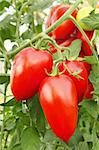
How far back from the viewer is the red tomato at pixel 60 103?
0.81 metres

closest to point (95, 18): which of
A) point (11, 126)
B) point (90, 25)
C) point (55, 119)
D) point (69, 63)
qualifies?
point (90, 25)

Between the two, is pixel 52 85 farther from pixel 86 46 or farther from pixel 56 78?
pixel 86 46

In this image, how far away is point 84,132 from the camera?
3.57 ft

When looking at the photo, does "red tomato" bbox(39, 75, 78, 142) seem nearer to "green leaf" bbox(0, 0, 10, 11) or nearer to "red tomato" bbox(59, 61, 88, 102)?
"red tomato" bbox(59, 61, 88, 102)

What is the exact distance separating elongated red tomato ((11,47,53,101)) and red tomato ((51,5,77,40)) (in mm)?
144

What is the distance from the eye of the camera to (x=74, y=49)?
92cm

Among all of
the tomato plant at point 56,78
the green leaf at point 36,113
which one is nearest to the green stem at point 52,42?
the tomato plant at point 56,78

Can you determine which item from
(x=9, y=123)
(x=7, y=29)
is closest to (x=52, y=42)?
(x=7, y=29)

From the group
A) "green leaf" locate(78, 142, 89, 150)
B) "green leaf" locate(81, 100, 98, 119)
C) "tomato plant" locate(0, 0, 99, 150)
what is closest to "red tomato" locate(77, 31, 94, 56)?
"tomato plant" locate(0, 0, 99, 150)

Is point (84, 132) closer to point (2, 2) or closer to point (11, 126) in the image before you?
point (11, 126)

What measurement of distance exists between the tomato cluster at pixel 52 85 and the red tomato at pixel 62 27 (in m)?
0.11

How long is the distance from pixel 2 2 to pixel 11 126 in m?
0.33

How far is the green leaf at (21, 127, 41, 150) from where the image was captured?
946 millimetres

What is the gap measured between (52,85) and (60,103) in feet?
0.12
